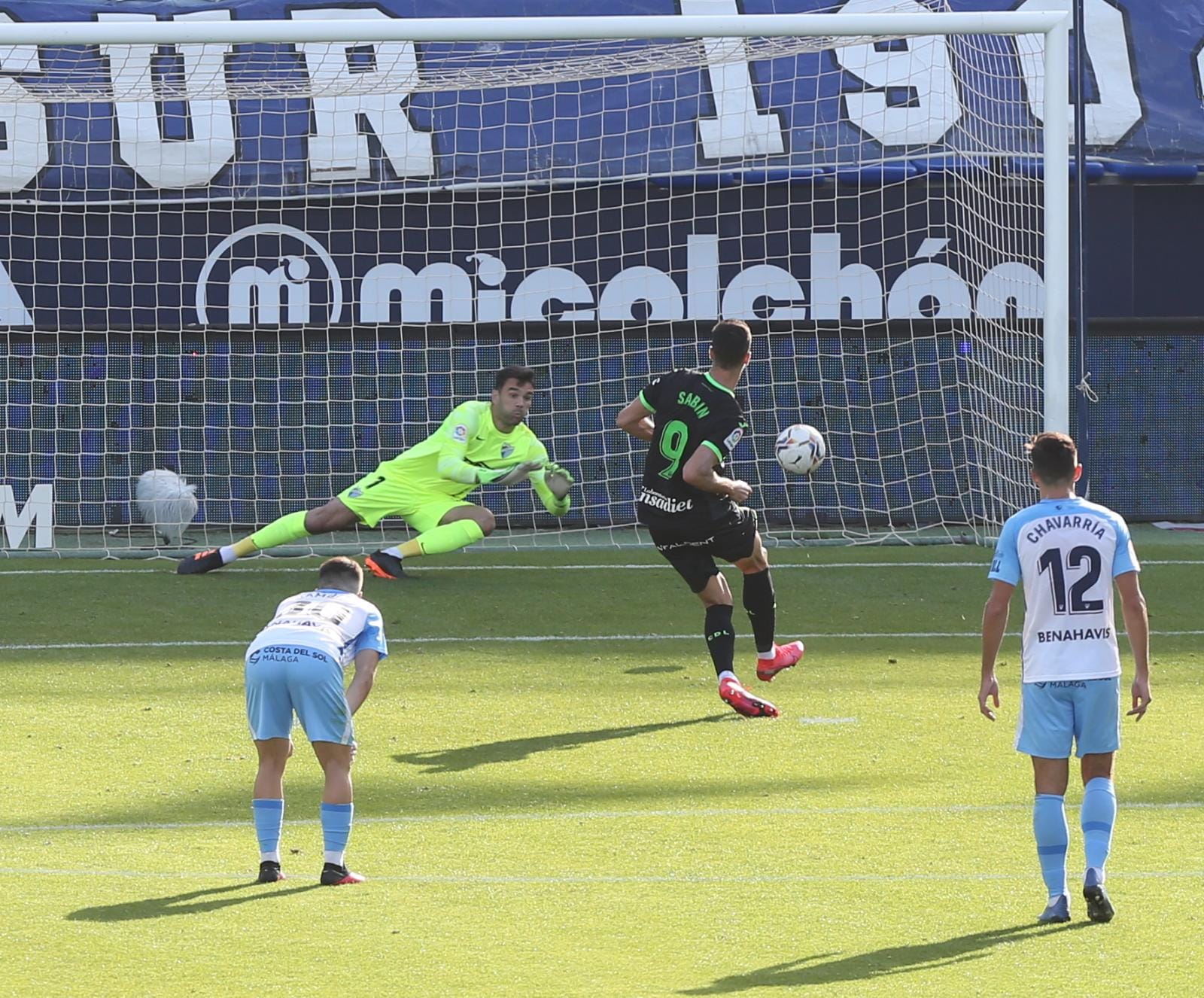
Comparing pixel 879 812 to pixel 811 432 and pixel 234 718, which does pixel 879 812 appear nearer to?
pixel 234 718

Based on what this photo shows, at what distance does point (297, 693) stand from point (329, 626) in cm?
24

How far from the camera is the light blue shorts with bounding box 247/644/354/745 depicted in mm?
5469

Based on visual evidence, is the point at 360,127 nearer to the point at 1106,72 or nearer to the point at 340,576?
the point at 1106,72

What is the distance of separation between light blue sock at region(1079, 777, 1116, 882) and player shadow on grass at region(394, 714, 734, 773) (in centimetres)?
288

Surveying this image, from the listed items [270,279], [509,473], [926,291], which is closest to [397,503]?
[509,473]

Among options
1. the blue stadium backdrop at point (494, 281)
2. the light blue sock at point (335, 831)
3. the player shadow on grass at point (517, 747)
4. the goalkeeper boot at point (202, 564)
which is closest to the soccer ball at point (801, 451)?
the player shadow on grass at point (517, 747)

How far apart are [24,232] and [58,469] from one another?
2.61 meters

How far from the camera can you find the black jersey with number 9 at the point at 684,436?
8141mm

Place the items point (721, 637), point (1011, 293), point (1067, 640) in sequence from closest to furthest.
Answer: point (1067, 640), point (721, 637), point (1011, 293)

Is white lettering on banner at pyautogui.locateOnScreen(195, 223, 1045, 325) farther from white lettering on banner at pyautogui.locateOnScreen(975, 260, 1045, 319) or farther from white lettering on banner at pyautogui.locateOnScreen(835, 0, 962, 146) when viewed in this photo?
white lettering on banner at pyautogui.locateOnScreen(835, 0, 962, 146)

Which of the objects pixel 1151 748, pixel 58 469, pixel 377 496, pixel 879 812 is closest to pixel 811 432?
pixel 377 496

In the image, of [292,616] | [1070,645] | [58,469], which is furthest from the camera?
[58,469]

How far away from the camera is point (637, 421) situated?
839cm

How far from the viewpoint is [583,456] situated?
50.0 feet
